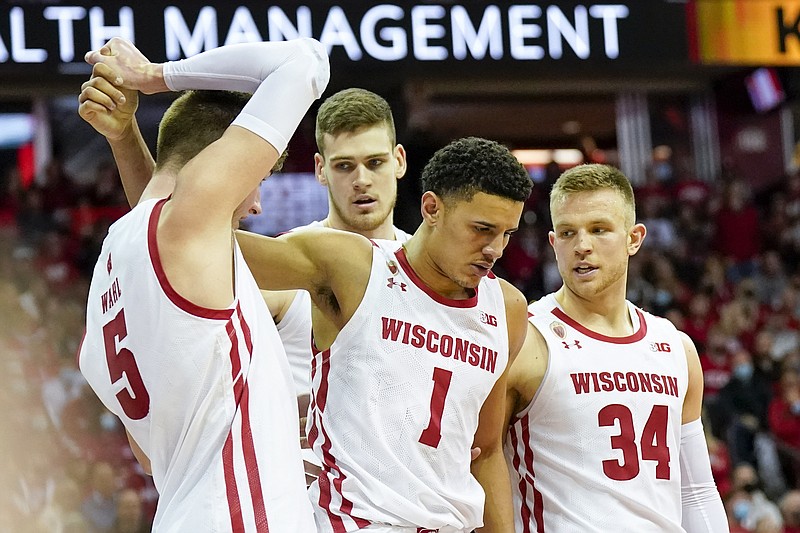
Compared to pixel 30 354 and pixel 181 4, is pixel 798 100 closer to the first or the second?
pixel 181 4

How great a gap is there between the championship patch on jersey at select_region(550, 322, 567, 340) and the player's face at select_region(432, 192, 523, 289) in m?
0.75

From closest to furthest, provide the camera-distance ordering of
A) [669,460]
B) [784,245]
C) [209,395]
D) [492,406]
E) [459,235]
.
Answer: [209,395] < [459,235] < [492,406] < [669,460] < [784,245]

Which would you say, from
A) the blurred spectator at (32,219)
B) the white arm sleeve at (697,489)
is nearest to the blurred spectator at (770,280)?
the blurred spectator at (32,219)

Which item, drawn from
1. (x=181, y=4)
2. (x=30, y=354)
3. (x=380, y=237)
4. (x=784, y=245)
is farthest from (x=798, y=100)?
(x=380, y=237)

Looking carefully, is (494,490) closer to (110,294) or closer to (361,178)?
(361,178)

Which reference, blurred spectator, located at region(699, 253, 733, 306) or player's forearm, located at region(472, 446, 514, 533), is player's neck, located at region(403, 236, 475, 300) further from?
blurred spectator, located at region(699, 253, 733, 306)

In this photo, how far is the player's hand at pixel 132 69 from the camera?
2.49 m

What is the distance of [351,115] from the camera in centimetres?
408

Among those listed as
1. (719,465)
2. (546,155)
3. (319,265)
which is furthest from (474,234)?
(546,155)

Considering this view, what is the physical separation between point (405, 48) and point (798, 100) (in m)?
9.17

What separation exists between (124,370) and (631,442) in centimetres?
196

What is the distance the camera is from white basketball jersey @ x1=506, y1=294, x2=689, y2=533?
367 cm

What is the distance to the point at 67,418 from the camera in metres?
8.99

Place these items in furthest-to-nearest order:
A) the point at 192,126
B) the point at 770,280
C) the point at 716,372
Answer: the point at 770,280, the point at 716,372, the point at 192,126
